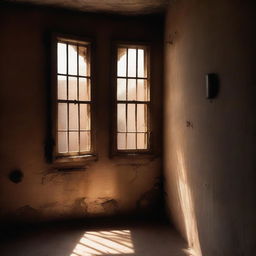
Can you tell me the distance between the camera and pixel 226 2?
228cm

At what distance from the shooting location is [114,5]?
3791 mm

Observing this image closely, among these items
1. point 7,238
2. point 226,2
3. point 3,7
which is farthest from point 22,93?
point 226,2

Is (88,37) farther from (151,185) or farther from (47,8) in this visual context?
(151,185)

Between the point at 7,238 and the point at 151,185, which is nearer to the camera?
the point at 7,238

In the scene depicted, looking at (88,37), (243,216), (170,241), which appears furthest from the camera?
(88,37)

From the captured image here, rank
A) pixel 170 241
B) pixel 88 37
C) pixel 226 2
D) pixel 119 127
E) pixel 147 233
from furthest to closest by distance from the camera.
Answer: pixel 119 127 → pixel 88 37 → pixel 147 233 → pixel 170 241 → pixel 226 2

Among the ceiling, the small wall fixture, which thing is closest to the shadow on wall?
the small wall fixture

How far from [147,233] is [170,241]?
0.37 metres

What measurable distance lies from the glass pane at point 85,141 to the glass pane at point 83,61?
2.88 ft

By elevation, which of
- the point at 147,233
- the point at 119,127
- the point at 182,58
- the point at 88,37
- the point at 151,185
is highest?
the point at 88,37

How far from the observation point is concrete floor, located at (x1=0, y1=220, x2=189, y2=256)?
9.91ft

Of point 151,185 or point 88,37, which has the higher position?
point 88,37

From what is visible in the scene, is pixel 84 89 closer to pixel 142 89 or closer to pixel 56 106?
pixel 56 106

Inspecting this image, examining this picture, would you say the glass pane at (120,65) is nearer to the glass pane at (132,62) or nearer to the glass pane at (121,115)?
the glass pane at (132,62)
